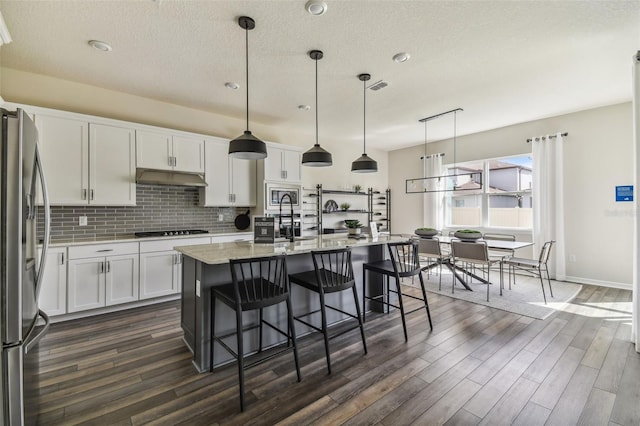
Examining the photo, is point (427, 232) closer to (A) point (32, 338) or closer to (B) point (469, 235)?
(B) point (469, 235)

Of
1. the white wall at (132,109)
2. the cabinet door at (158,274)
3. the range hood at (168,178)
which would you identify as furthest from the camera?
the range hood at (168,178)

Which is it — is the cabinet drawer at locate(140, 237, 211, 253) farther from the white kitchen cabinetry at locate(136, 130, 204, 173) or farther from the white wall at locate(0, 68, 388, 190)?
the white wall at locate(0, 68, 388, 190)

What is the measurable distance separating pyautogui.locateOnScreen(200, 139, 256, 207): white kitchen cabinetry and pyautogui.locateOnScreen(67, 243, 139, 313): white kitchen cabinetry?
1.35 meters

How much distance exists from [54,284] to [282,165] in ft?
11.2

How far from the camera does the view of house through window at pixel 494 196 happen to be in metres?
5.57

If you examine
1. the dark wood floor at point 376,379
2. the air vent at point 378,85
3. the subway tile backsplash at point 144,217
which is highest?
the air vent at point 378,85

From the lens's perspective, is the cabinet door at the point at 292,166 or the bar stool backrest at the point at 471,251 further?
the cabinet door at the point at 292,166

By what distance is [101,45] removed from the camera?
280cm

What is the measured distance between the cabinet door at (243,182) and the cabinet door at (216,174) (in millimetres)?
106

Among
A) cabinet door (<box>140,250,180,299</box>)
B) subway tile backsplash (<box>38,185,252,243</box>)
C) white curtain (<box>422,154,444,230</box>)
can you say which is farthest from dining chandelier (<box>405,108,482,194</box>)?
cabinet door (<box>140,250,180,299</box>)

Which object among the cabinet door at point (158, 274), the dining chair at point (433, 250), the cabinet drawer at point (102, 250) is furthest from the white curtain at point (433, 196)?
the cabinet drawer at point (102, 250)

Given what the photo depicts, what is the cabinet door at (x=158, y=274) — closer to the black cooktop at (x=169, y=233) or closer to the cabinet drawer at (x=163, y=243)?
the cabinet drawer at (x=163, y=243)

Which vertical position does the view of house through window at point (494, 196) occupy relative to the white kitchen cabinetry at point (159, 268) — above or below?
above

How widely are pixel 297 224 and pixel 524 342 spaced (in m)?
3.56
